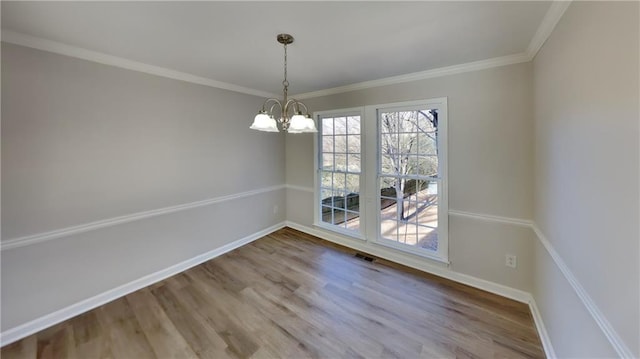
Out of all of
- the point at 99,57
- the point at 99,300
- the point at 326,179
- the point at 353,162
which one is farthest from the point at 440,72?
the point at 99,300

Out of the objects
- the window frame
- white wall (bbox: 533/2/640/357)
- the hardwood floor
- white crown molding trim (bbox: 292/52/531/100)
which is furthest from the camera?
the window frame

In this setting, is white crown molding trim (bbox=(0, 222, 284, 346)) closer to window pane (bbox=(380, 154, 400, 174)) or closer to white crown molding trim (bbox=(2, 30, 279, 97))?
white crown molding trim (bbox=(2, 30, 279, 97))

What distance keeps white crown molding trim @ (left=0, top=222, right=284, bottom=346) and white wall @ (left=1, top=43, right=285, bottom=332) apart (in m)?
0.06

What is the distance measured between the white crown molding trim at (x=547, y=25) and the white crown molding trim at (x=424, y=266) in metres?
2.31

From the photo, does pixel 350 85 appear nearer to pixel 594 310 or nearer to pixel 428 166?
pixel 428 166

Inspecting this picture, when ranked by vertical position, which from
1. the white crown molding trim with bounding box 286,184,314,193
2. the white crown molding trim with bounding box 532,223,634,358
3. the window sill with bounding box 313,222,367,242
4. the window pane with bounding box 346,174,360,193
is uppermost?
the window pane with bounding box 346,174,360,193

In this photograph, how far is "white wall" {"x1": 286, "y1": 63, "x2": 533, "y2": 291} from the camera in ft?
7.76

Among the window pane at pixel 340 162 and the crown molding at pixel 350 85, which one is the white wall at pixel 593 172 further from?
the window pane at pixel 340 162

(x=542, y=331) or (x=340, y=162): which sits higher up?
(x=340, y=162)

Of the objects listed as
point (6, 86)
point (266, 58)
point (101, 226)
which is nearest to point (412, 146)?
point (266, 58)

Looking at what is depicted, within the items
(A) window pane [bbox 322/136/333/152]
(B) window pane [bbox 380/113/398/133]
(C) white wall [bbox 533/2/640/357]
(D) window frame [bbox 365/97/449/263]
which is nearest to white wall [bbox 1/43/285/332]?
(A) window pane [bbox 322/136/333/152]

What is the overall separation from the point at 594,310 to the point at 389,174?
7.62ft

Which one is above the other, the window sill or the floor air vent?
the window sill

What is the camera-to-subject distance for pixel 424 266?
3033 millimetres
